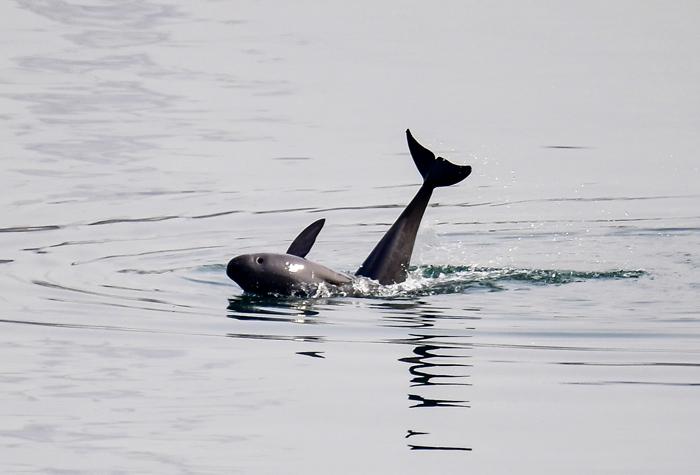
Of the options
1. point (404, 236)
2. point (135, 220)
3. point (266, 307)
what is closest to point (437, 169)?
point (404, 236)

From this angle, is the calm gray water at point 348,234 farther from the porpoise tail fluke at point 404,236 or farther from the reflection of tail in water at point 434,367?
the porpoise tail fluke at point 404,236

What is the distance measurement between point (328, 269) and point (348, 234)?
3.57 m

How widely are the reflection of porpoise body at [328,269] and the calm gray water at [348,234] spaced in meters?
0.29

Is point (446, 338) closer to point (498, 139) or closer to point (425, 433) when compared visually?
point (425, 433)

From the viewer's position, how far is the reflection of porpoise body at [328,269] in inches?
720

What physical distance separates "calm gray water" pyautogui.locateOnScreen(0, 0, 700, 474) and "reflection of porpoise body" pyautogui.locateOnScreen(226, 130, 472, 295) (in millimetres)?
287

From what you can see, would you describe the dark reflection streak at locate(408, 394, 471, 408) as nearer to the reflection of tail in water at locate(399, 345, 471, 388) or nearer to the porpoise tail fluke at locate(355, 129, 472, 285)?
the reflection of tail in water at locate(399, 345, 471, 388)

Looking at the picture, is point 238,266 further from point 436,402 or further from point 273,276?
point 436,402

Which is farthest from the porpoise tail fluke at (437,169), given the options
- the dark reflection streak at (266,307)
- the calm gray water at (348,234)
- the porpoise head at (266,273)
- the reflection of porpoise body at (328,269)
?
the dark reflection streak at (266,307)

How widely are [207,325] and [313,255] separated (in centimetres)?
457

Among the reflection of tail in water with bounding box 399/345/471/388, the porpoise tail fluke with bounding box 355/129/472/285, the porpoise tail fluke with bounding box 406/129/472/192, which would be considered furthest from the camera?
the porpoise tail fluke with bounding box 406/129/472/192

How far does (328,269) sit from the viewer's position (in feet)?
60.8

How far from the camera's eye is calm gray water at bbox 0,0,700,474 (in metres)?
12.8

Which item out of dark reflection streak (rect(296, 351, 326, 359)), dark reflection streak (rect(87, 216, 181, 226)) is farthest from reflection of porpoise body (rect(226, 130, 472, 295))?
dark reflection streak (rect(87, 216, 181, 226))
